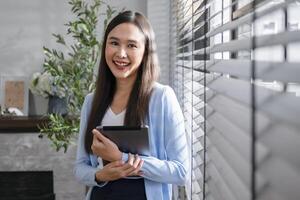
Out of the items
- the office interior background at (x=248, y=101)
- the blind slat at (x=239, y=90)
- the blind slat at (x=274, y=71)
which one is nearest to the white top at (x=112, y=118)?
the office interior background at (x=248, y=101)

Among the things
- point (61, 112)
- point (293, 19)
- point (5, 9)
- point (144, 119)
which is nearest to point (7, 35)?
point (5, 9)

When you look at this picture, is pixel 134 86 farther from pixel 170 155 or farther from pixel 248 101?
pixel 248 101

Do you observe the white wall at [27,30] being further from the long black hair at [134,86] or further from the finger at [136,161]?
the finger at [136,161]

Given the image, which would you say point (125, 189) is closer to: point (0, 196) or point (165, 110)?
point (165, 110)

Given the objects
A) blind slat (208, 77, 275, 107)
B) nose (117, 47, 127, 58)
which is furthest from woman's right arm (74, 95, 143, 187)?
blind slat (208, 77, 275, 107)

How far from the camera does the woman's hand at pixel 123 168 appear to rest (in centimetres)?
124

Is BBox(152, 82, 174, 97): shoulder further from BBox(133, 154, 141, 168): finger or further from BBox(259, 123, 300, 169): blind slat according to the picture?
BBox(259, 123, 300, 169): blind slat

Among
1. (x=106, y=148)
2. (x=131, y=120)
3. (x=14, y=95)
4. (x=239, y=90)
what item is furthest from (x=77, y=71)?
(x=239, y=90)

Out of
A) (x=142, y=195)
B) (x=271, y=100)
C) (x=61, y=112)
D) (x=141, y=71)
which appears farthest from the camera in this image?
(x=61, y=112)

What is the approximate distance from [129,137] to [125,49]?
29 cm

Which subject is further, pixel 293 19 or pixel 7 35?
pixel 7 35

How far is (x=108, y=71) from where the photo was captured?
4.85ft

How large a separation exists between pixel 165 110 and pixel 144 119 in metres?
0.07

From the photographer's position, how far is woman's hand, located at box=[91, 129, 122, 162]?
4.06ft
